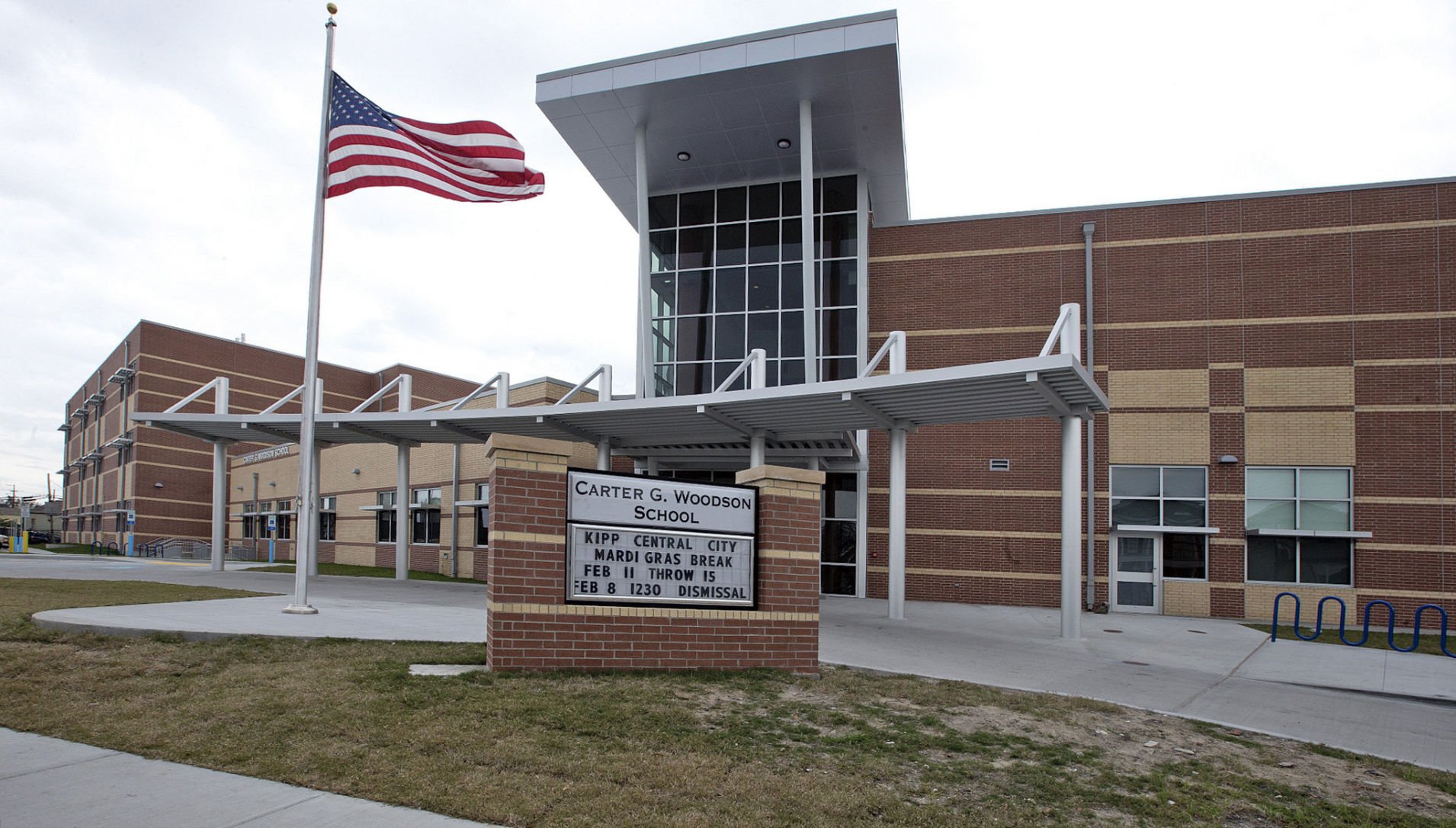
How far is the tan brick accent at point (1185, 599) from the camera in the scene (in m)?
21.6

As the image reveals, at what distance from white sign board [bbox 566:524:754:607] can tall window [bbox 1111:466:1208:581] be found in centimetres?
1647

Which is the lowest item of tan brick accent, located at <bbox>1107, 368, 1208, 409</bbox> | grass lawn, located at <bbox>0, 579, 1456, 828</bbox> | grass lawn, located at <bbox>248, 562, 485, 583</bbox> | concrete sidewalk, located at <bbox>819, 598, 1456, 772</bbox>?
grass lawn, located at <bbox>248, 562, 485, 583</bbox>

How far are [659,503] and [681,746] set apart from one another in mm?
3206

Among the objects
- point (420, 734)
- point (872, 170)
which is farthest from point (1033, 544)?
point (420, 734)

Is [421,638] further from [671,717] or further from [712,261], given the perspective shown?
[712,261]

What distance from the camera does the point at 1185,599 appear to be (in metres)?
21.8

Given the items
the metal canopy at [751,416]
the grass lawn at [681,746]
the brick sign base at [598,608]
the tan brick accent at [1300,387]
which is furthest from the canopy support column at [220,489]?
the tan brick accent at [1300,387]

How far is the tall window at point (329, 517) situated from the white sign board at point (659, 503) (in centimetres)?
3647

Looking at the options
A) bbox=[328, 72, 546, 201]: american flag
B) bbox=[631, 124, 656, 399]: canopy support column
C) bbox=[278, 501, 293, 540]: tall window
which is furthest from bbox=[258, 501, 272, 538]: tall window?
bbox=[328, 72, 546, 201]: american flag

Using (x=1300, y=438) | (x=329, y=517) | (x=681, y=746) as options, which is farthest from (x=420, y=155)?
(x=329, y=517)

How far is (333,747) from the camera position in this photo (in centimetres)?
533

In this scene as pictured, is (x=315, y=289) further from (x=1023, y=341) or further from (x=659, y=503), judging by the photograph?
(x=1023, y=341)

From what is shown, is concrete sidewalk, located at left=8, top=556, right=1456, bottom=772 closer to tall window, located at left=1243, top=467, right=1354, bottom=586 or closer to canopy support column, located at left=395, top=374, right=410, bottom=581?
tall window, located at left=1243, top=467, right=1354, bottom=586

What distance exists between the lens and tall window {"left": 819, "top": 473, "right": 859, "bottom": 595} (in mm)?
23391
